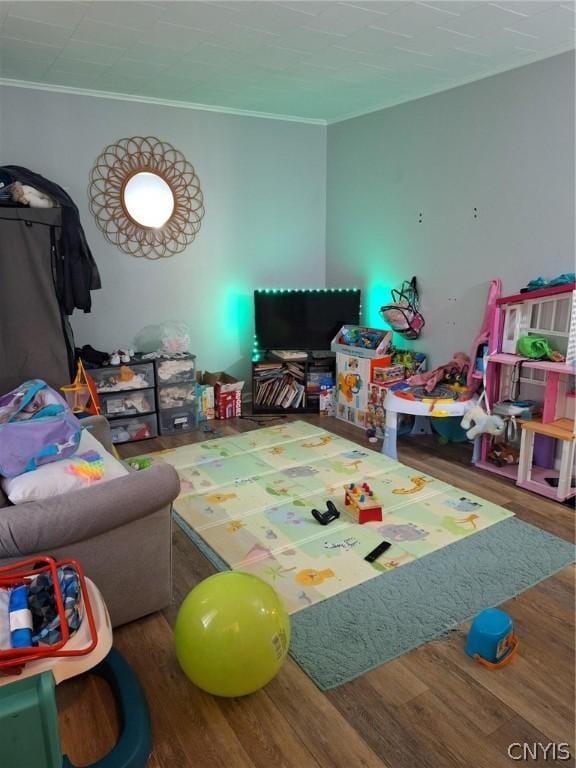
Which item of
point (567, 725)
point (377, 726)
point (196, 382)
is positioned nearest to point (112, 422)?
point (196, 382)

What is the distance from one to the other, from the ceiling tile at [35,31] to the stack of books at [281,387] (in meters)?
2.59

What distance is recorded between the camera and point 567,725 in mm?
1666

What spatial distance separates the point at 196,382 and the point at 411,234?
2.02 m

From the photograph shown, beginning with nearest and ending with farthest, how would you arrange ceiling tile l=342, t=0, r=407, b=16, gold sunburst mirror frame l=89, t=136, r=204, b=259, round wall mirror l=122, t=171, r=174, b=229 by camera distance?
ceiling tile l=342, t=0, r=407, b=16, gold sunburst mirror frame l=89, t=136, r=204, b=259, round wall mirror l=122, t=171, r=174, b=229

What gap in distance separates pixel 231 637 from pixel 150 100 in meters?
3.80

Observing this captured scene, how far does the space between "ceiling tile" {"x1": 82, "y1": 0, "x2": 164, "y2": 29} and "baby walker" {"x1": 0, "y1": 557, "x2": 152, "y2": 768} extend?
2.31 metres

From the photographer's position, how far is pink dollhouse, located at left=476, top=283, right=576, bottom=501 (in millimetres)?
3012

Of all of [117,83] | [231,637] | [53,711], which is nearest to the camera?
[53,711]

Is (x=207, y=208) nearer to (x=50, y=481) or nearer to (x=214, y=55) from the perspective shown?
(x=214, y=55)

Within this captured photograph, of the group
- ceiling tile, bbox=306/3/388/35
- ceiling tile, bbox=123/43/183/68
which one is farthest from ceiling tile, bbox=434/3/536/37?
ceiling tile, bbox=123/43/183/68

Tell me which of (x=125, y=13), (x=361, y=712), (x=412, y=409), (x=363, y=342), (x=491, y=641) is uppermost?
(x=125, y=13)

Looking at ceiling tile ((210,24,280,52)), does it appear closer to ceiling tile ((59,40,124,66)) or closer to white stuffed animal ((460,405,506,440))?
ceiling tile ((59,40,124,66))

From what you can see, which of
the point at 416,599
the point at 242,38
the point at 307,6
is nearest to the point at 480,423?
the point at 416,599

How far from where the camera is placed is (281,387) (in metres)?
4.66
